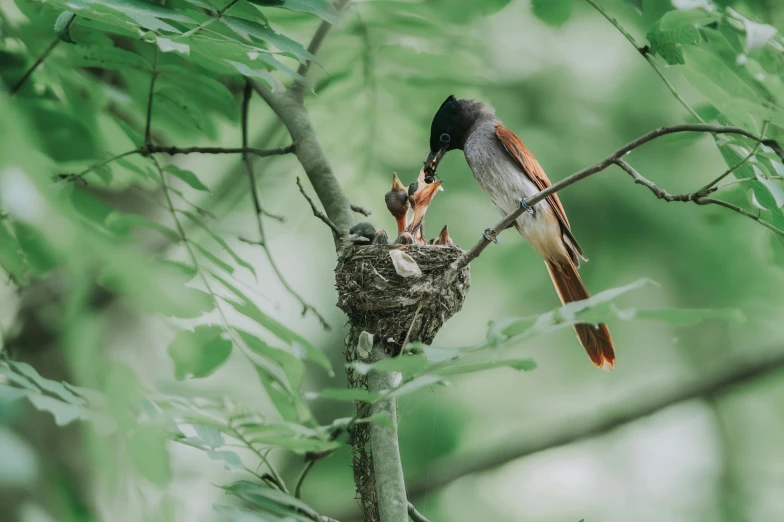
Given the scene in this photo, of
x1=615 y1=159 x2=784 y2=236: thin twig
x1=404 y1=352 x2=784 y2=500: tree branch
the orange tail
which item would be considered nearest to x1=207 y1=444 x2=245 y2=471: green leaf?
x1=615 y1=159 x2=784 y2=236: thin twig

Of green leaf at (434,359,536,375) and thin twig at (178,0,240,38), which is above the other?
thin twig at (178,0,240,38)

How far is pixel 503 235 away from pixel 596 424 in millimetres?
1151

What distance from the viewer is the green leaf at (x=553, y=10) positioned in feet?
8.84

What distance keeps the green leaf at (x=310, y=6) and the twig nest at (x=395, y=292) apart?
1093 millimetres

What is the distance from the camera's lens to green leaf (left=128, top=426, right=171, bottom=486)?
0.86 metres

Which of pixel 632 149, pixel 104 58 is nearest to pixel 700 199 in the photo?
pixel 632 149

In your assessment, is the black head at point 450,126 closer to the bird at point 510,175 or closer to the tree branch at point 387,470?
the bird at point 510,175

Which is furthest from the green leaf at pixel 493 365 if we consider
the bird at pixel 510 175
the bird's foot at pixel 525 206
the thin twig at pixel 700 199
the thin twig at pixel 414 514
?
the bird at pixel 510 175

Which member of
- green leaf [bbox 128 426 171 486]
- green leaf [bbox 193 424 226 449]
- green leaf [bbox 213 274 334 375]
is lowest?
green leaf [bbox 193 424 226 449]

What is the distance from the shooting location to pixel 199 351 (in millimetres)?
2078

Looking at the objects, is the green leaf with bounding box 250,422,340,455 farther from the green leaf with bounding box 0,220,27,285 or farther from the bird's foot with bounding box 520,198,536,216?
the bird's foot with bounding box 520,198,536,216

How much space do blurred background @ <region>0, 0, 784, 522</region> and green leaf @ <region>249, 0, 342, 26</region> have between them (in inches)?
24.6

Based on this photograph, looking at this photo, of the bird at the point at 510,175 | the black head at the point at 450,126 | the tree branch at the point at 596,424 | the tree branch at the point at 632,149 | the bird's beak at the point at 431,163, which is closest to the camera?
the tree branch at the point at 632,149

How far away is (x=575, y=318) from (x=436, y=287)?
1562mm
